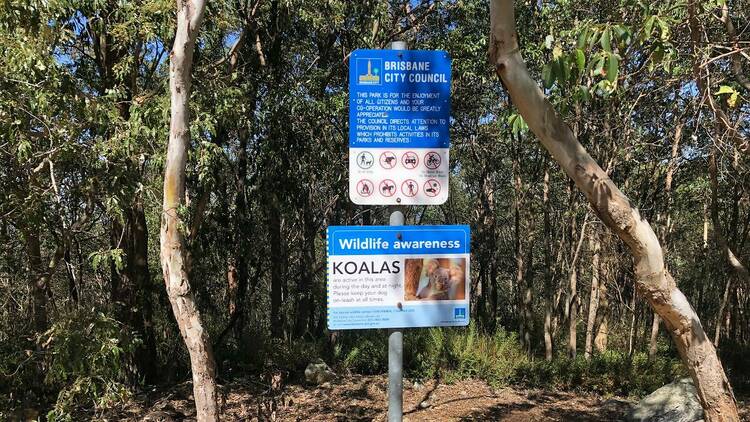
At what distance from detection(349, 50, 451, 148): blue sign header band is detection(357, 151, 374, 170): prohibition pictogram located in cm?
4

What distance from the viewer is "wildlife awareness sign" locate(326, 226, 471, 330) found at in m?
2.48

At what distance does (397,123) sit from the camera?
8.32 ft

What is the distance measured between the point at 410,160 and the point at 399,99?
29 centimetres

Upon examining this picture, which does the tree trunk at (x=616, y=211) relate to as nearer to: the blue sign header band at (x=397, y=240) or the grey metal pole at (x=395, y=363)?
the grey metal pole at (x=395, y=363)

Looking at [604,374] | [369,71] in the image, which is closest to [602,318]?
[604,374]

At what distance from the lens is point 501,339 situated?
26.7 feet

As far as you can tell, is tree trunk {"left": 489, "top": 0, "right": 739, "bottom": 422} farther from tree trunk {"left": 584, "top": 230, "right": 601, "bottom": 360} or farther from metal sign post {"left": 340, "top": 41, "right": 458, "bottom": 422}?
tree trunk {"left": 584, "top": 230, "right": 601, "bottom": 360}

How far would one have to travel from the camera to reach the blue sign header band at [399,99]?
8.30ft

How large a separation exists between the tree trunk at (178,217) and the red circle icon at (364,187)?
171cm

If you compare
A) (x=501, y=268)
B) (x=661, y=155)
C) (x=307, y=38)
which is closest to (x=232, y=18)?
(x=307, y=38)

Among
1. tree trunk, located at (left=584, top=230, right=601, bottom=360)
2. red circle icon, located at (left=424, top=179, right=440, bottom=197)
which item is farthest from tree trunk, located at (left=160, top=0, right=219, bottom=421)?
tree trunk, located at (left=584, top=230, right=601, bottom=360)

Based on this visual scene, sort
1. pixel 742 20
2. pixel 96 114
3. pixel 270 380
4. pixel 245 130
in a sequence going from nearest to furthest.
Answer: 1. pixel 96 114
2. pixel 270 380
3. pixel 742 20
4. pixel 245 130

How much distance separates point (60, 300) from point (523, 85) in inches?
248

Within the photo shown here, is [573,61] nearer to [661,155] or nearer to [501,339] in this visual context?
[501,339]
